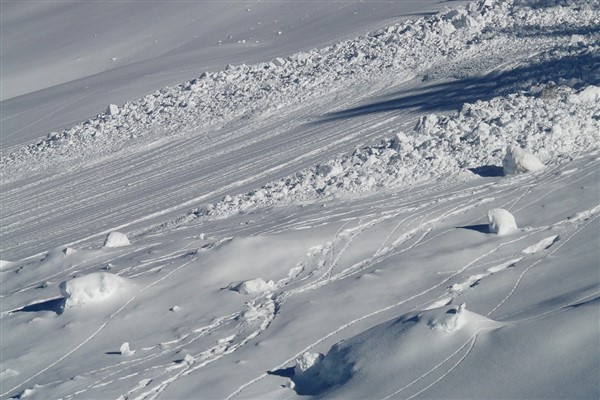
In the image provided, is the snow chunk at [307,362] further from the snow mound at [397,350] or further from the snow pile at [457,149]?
the snow pile at [457,149]

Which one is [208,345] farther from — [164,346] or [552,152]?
[552,152]

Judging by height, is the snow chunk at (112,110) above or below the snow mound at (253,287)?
above

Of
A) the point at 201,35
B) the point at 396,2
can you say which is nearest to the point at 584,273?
the point at 396,2

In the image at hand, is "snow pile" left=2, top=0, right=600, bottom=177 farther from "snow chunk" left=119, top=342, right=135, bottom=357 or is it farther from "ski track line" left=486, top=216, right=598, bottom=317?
"snow chunk" left=119, top=342, right=135, bottom=357

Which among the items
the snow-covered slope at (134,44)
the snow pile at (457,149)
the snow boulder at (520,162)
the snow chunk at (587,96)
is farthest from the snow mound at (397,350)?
the snow-covered slope at (134,44)

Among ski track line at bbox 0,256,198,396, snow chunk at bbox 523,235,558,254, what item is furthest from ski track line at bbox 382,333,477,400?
ski track line at bbox 0,256,198,396

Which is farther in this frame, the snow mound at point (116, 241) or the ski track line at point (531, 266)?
the snow mound at point (116, 241)

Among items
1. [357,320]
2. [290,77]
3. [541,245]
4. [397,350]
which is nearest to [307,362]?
[397,350]
